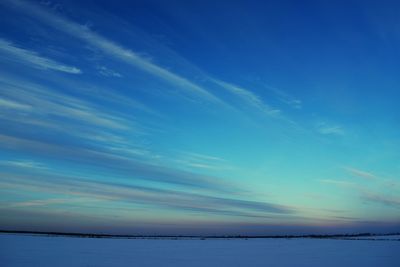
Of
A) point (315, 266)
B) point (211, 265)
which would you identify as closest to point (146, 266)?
point (211, 265)

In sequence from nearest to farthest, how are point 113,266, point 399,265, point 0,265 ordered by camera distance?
1. point 0,265
2. point 113,266
3. point 399,265

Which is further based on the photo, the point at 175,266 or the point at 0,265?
the point at 175,266

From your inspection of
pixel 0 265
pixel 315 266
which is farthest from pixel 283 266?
pixel 0 265

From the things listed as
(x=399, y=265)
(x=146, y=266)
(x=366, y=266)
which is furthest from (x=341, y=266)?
(x=146, y=266)

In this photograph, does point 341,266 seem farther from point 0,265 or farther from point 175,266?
point 0,265

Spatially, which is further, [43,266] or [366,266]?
[366,266]

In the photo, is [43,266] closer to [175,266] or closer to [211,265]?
[175,266]

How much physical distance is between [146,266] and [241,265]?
4.94m

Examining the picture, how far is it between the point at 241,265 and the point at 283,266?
2177mm

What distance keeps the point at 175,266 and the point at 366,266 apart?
387 inches

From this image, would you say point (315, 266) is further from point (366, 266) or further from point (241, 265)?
point (241, 265)

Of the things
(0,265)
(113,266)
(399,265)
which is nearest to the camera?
(0,265)

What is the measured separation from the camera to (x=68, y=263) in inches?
750

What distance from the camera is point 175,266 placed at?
63.0 feet
